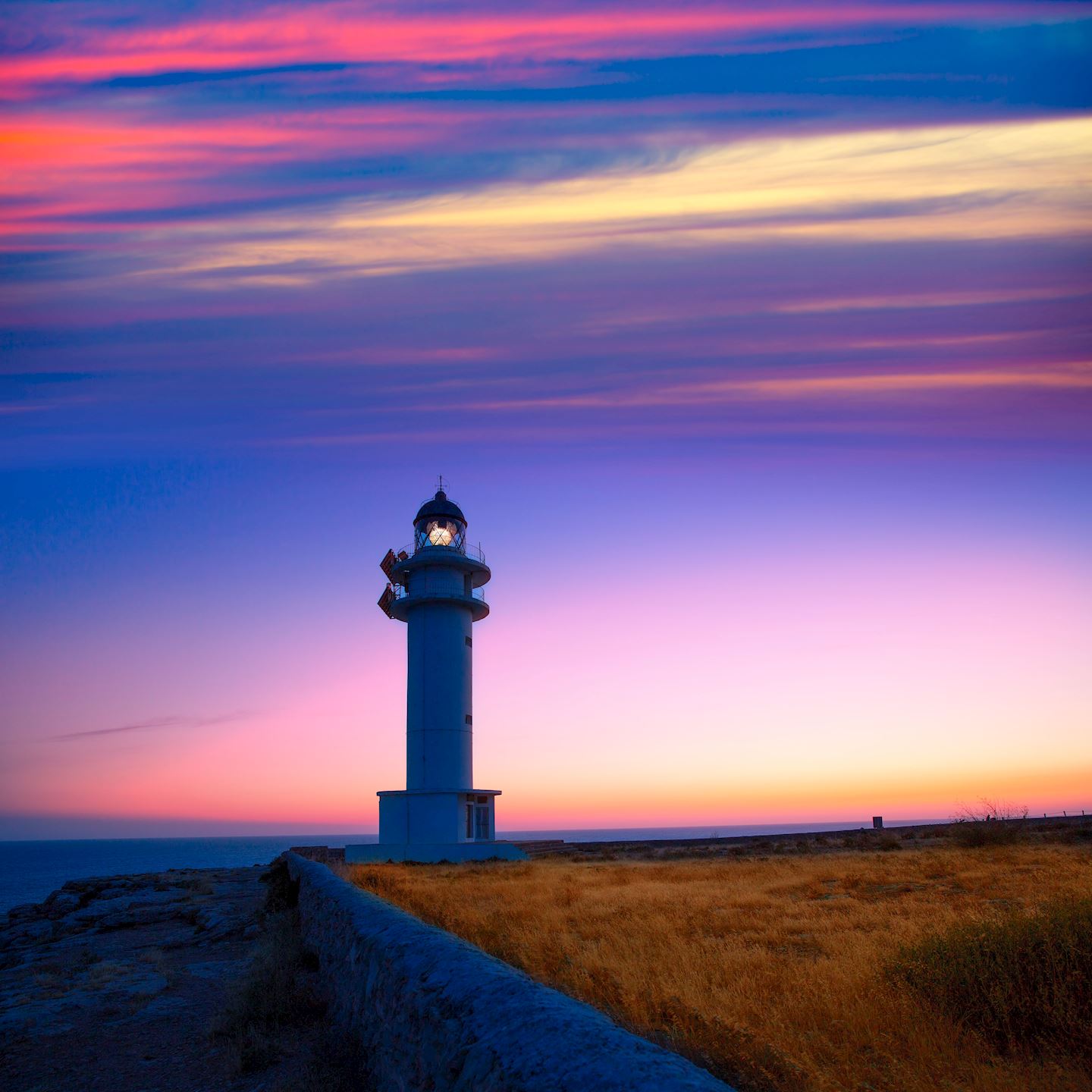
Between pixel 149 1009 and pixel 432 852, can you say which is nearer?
pixel 149 1009

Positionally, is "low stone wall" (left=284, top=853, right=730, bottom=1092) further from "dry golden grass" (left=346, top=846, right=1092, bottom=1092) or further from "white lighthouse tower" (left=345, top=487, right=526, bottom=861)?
"white lighthouse tower" (left=345, top=487, right=526, bottom=861)

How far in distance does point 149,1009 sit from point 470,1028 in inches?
294

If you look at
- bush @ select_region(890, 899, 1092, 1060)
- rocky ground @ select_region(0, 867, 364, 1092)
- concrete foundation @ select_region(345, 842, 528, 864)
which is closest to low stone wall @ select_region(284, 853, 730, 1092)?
rocky ground @ select_region(0, 867, 364, 1092)

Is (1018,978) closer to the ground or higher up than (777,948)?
higher up

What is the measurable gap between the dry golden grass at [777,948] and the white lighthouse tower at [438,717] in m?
10.7

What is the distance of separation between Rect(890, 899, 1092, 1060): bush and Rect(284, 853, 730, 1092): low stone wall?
312 cm

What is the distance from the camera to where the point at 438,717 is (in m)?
31.7

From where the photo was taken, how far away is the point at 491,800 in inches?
1339

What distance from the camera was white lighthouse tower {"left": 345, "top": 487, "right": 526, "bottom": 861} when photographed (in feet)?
100

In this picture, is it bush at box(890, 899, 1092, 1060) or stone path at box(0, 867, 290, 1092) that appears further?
stone path at box(0, 867, 290, 1092)

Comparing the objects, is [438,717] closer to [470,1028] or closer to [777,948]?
[777,948]

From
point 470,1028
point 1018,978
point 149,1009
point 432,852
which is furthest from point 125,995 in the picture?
point 432,852

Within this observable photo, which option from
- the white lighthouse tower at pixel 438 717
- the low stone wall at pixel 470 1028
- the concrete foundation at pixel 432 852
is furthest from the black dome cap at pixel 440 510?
the low stone wall at pixel 470 1028

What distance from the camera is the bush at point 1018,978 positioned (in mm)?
5685
